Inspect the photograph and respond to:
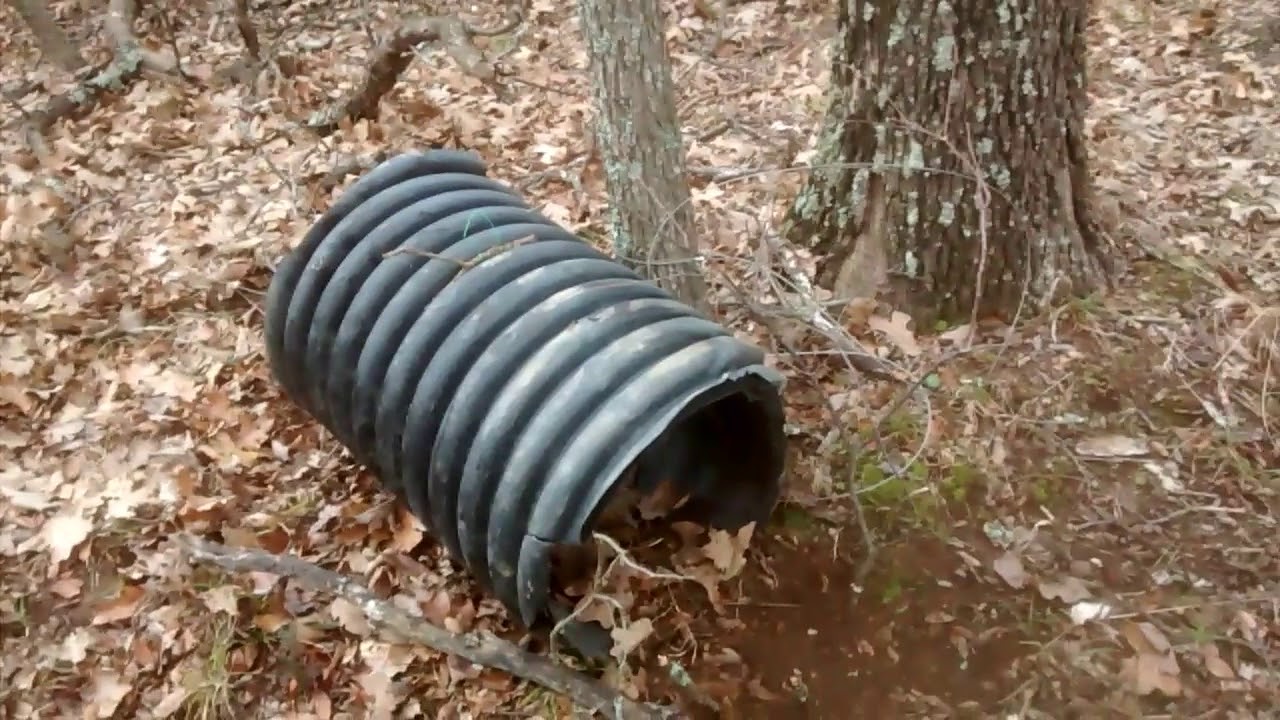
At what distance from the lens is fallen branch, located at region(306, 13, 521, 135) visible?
5.38m

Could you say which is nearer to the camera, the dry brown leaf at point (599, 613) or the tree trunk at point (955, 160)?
the dry brown leaf at point (599, 613)

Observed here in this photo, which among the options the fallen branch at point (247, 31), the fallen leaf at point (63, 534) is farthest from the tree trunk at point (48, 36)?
the fallen leaf at point (63, 534)

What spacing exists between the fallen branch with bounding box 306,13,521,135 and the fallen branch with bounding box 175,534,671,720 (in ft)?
9.67

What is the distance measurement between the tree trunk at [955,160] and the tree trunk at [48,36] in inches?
197

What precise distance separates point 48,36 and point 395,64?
2.44m

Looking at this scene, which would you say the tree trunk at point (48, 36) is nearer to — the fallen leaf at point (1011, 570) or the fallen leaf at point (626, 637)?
the fallen leaf at point (626, 637)

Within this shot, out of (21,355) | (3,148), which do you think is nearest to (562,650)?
(21,355)

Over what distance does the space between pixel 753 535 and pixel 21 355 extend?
3038 millimetres

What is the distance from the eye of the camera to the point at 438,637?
277 cm

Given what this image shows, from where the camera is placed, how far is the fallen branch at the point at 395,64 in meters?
5.38

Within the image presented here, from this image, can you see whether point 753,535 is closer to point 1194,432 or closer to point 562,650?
point 562,650

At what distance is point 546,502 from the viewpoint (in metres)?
2.34

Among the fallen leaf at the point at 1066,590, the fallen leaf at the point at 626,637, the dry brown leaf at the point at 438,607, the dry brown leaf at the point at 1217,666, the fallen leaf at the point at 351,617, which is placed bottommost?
the dry brown leaf at the point at 1217,666

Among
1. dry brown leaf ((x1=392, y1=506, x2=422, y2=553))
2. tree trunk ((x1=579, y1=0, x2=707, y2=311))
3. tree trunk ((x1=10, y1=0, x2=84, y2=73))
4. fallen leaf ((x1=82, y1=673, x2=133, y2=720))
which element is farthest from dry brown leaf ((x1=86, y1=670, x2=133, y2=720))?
tree trunk ((x1=10, y1=0, x2=84, y2=73))
